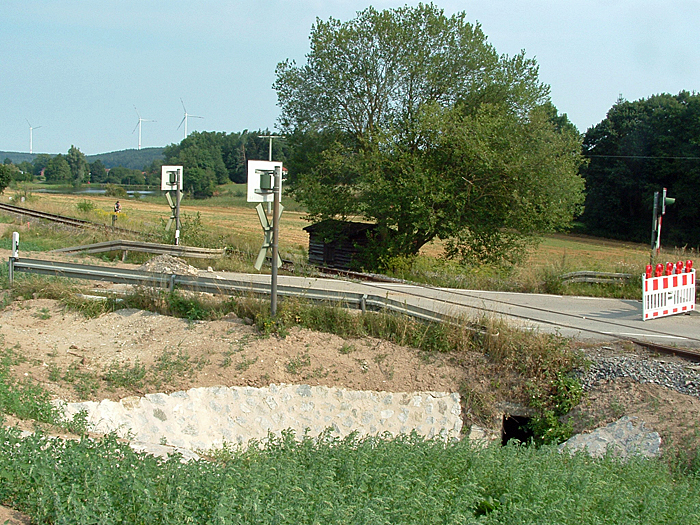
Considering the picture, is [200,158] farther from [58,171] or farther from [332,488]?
[332,488]

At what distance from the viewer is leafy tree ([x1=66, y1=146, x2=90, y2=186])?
146587 millimetres

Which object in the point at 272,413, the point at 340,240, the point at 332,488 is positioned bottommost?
the point at 272,413

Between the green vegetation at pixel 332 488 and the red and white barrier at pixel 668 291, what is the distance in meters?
7.81

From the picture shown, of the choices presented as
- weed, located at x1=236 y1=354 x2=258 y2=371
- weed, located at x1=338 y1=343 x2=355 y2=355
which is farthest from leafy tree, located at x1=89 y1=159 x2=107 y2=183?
weed, located at x1=338 y1=343 x2=355 y2=355

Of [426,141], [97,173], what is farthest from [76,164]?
[426,141]

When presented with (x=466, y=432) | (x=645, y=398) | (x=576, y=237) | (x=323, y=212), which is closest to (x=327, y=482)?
(x=466, y=432)

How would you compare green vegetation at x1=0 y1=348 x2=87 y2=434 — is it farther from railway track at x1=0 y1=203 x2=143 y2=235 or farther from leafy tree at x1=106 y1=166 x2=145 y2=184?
leafy tree at x1=106 y1=166 x2=145 y2=184

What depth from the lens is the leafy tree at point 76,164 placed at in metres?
147

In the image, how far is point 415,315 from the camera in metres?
11.5

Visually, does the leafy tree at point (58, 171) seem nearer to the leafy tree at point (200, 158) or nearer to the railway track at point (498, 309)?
the leafy tree at point (200, 158)

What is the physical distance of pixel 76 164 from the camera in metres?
149

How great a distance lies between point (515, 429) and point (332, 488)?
6.01 m

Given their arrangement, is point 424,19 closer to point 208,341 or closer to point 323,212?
point 323,212

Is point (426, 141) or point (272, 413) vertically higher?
point (426, 141)
